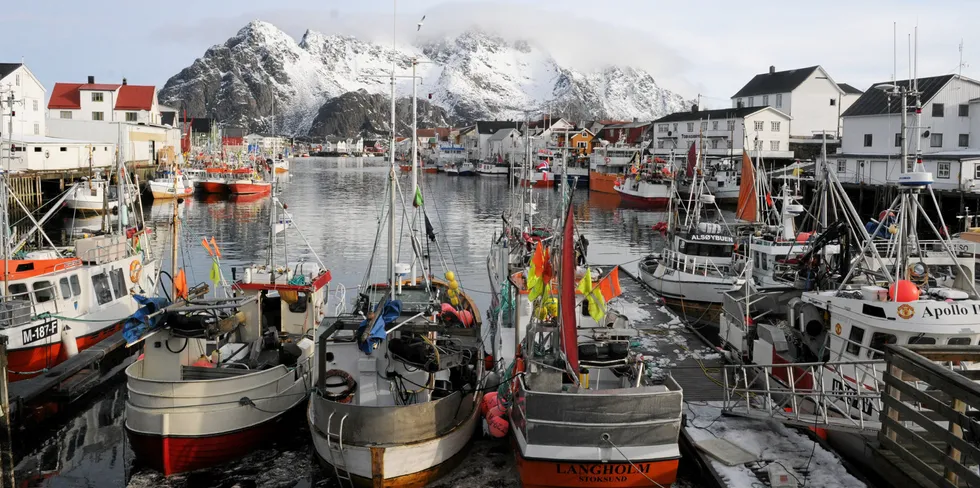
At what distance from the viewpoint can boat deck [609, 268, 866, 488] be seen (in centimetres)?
Result: 1316

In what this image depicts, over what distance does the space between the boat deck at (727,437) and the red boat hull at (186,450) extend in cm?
795

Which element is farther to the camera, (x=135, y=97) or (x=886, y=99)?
(x=135, y=97)

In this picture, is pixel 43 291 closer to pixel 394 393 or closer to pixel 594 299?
pixel 394 393

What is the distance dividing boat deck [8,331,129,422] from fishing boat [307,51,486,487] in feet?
19.7

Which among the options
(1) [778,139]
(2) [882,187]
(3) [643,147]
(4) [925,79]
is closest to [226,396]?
(2) [882,187]

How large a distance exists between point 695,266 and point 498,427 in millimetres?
16311

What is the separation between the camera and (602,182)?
312 feet

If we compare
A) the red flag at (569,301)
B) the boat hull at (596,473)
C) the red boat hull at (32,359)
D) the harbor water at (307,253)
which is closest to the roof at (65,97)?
the harbor water at (307,253)

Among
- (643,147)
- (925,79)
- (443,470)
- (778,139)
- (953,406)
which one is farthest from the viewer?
(643,147)

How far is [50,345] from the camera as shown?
64.3 ft

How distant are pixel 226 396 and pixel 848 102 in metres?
Answer: 93.7

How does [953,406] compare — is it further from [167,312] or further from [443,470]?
[167,312]

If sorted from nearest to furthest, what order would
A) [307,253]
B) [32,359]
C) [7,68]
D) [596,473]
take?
1. [596,473]
2. [32,359]
3. [307,253]
4. [7,68]

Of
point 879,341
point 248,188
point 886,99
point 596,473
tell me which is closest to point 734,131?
point 886,99
